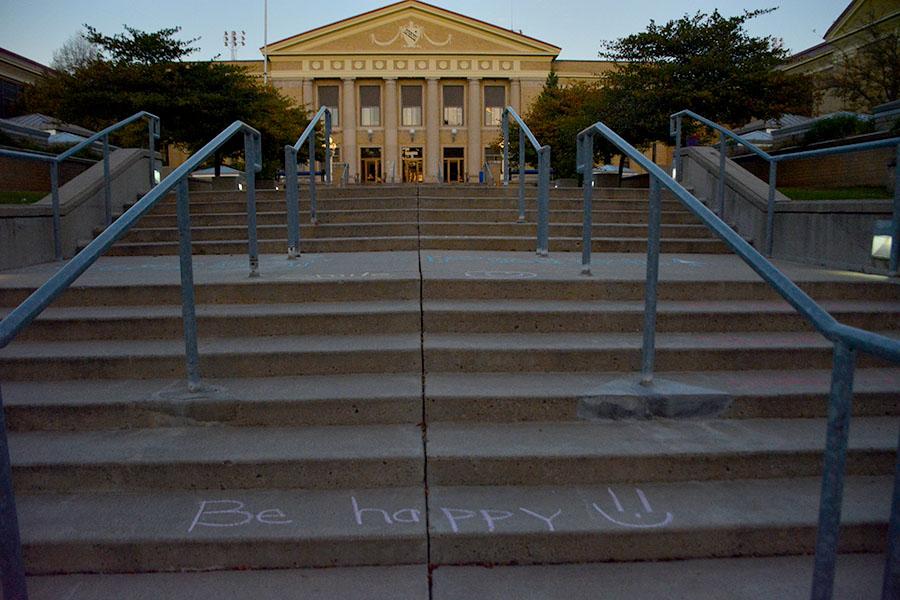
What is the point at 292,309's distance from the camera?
4.36 meters

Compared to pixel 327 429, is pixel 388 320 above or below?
above

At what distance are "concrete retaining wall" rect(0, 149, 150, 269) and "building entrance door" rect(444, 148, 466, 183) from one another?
41368mm

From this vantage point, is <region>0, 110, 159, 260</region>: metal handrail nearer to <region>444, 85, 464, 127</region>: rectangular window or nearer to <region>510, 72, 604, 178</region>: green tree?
<region>510, 72, 604, 178</region>: green tree

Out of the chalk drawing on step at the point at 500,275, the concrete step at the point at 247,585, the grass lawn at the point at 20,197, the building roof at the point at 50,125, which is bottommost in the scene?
the concrete step at the point at 247,585

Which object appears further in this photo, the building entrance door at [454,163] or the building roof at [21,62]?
the building entrance door at [454,163]

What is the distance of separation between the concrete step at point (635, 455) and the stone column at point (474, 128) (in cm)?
4664

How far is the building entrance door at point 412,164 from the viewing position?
49.5 m

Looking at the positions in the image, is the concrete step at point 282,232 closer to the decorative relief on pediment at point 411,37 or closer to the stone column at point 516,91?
the stone column at point 516,91

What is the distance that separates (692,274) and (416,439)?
314 cm

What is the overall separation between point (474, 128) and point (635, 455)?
158ft

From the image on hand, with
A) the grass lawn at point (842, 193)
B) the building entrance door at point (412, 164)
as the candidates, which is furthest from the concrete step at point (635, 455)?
the building entrance door at point (412, 164)

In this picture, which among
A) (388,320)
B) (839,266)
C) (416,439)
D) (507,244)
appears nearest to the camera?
(416,439)

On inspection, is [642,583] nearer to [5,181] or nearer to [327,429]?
[327,429]

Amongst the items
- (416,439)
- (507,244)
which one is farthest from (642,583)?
(507,244)
